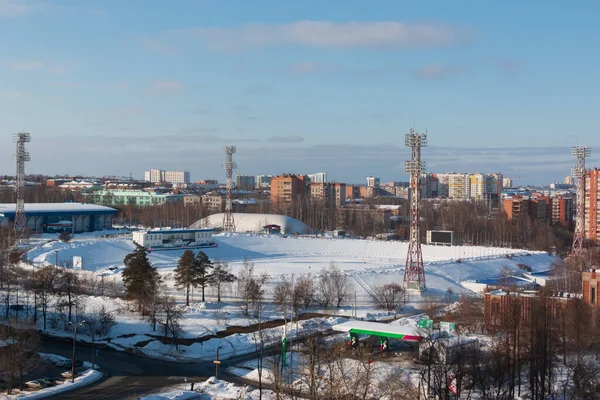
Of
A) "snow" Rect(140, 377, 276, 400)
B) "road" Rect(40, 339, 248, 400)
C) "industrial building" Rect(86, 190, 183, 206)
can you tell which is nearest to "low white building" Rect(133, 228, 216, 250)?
"road" Rect(40, 339, 248, 400)

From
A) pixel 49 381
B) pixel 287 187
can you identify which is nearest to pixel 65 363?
pixel 49 381

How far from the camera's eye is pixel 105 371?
19.3 meters

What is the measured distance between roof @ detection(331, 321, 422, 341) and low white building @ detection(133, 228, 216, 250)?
22.9 meters

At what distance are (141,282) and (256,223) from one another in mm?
35422

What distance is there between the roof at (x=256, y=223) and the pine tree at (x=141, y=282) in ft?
106

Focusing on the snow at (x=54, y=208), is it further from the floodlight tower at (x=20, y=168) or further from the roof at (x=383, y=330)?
the roof at (x=383, y=330)

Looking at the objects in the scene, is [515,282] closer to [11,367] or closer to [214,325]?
[214,325]

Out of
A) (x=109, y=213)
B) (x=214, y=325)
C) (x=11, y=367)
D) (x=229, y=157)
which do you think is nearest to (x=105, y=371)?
(x=11, y=367)

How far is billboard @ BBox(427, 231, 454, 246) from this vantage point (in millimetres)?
49094

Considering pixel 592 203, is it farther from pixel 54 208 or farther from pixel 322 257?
pixel 54 208

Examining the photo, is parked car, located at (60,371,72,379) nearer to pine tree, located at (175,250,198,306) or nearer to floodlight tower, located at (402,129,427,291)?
pine tree, located at (175,250,198,306)

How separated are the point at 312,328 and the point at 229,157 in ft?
111

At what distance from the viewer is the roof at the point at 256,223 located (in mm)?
61969

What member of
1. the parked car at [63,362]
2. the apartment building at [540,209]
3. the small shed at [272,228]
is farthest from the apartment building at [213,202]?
the parked car at [63,362]
